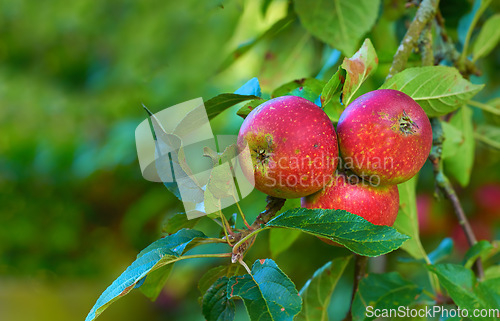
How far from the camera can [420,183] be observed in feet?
4.01

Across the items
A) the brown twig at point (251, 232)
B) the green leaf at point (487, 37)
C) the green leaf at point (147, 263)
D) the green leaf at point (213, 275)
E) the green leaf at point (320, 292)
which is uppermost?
the green leaf at point (147, 263)

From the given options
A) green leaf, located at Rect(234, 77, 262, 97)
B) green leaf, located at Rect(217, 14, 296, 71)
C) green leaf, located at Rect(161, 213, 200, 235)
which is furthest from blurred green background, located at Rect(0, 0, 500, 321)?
green leaf, located at Rect(161, 213, 200, 235)

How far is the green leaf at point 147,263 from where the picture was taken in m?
0.33

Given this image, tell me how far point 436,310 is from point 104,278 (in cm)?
159

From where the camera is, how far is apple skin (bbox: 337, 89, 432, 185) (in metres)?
0.41

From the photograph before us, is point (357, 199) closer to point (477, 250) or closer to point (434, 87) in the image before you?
point (434, 87)

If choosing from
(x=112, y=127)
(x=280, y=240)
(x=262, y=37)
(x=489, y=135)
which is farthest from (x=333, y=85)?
(x=112, y=127)

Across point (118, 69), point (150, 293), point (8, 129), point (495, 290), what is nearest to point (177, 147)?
point (150, 293)

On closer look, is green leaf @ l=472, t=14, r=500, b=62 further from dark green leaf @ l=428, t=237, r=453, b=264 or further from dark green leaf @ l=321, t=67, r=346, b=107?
dark green leaf @ l=321, t=67, r=346, b=107

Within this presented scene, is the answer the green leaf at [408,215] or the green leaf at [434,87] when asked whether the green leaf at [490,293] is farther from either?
the green leaf at [434,87]

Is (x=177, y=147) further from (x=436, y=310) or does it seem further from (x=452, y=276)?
(x=436, y=310)

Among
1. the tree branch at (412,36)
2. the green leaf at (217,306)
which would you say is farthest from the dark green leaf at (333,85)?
the green leaf at (217,306)

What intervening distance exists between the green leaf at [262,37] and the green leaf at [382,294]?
1.49ft

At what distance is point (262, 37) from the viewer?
2.63ft
